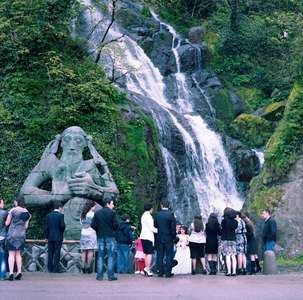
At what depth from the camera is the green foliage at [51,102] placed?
974 inches

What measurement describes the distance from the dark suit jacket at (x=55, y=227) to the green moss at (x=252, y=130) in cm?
2007

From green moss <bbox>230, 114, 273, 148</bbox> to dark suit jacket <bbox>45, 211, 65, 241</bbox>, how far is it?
790 inches

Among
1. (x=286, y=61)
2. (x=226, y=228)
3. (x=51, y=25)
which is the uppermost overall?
(x=286, y=61)

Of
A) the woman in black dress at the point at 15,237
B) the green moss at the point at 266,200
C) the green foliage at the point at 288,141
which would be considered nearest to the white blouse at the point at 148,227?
the woman in black dress at the point at 15,237

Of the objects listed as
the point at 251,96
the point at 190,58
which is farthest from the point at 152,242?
the point at 190,58

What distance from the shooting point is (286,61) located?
40656 mm

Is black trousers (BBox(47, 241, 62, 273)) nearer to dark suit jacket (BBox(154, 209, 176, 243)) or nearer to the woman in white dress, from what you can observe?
the woman in white dress

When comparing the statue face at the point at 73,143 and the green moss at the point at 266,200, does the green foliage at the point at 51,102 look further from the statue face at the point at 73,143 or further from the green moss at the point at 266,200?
the green moss at the point at 266,200

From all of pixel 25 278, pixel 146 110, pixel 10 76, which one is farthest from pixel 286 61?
pixel 25 278

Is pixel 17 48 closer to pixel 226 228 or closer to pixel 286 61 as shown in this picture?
pixel 226 228

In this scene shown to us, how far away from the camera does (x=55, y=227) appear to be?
1827 cm

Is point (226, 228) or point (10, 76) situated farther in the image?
point (10, 76)

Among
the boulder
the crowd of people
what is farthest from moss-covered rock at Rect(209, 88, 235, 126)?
the crowd of people

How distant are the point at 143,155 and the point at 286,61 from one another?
55.4 ft
